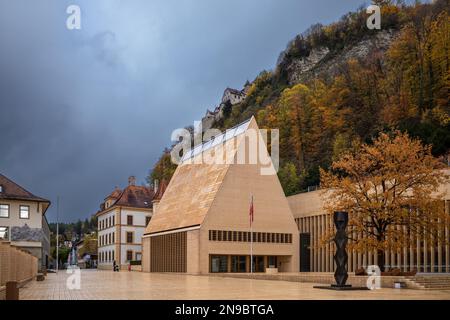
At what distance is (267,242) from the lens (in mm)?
49250

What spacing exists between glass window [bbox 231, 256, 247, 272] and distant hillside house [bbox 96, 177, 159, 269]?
30.4 m

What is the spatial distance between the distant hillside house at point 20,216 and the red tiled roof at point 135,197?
26.4 meters

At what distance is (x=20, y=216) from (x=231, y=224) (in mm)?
20003

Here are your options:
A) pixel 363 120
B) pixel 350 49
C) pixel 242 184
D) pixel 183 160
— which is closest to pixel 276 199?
pixel 242 184

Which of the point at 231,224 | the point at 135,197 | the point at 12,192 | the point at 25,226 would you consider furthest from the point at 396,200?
the point at 135,197

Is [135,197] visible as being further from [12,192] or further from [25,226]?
[12,192]

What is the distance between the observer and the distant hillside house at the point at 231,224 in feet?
154

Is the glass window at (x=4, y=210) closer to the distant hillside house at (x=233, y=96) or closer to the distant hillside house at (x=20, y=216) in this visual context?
the distant hillside house at (x=20, y=216)

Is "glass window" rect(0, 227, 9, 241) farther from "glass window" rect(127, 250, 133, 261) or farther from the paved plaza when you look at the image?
"glass window" rect(127, 250, 133, 261)

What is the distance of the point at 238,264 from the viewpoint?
48219mm

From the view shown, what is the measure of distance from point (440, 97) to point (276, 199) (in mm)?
29651

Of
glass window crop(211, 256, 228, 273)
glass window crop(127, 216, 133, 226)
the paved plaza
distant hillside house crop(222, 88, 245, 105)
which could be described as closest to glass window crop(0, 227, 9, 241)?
glass window crop(211, 256, 228, 273)
